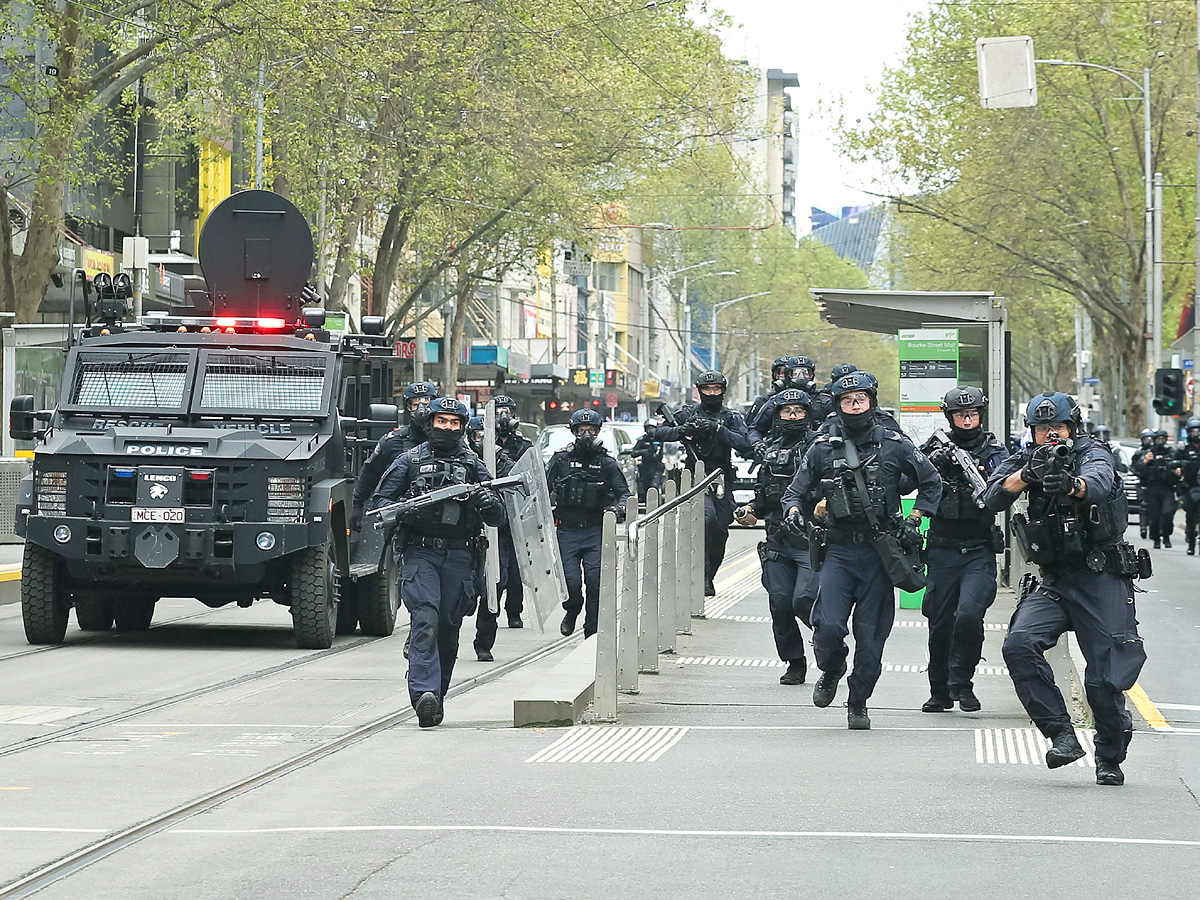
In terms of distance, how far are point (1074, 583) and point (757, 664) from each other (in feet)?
17.6

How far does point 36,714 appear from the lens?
36.8ft

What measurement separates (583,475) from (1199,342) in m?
20.4

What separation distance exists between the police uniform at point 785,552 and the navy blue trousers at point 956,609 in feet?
3.11

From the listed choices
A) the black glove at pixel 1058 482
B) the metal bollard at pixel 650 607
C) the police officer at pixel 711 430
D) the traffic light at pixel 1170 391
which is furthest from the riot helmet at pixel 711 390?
the traffic light at pixel 1170 391

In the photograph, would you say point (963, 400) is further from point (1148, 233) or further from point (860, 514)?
point (1148, 233)

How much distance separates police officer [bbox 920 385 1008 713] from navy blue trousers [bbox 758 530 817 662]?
1470 millimetres

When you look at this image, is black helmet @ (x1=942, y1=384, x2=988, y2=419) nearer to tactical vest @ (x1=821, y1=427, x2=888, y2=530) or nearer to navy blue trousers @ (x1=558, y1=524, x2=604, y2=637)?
tactical vest @ (x1=821, y1=427, x2=888, y2=530)

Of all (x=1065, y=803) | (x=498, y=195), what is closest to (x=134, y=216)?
(x=498, y=195)

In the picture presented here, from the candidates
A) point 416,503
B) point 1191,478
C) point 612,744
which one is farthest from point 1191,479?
point 612,744

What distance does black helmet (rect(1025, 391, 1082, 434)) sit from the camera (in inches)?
350

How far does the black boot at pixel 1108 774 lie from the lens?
8609mm

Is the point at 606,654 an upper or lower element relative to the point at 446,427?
lower

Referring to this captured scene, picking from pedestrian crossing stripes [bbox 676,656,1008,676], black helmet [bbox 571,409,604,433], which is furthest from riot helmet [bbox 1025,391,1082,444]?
black helmet [bbox 571,409,604,433]

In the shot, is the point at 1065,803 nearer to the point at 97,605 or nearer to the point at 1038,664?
the point at 1038,664
